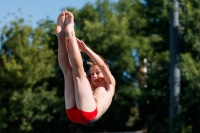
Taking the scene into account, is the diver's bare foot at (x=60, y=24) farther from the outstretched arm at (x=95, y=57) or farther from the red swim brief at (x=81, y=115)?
the red swim brief at (x=81, y=115)

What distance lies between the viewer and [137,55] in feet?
66.0

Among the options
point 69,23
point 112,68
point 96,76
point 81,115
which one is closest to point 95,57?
point 96,76

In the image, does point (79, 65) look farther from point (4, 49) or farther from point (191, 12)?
point (4, 49)

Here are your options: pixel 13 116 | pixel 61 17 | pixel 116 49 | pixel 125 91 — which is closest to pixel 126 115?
pixel 125 91

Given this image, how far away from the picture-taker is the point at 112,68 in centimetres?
1912

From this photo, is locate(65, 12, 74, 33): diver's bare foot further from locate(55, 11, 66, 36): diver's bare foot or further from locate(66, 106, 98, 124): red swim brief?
locate(66, 106, 98, 124): red swim brief

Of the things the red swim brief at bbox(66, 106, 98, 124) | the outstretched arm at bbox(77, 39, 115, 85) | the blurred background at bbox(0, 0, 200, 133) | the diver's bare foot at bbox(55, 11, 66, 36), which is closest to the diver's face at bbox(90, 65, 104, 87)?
the outstretched arm at bbox(77, 39, 115, 85)

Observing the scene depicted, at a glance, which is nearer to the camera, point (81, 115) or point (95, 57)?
point (81, 115)

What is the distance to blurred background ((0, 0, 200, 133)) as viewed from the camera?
48.8 ft

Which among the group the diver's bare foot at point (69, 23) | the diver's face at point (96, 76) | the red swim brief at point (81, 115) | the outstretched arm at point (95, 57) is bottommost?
the red swim brief at point (81, 115)

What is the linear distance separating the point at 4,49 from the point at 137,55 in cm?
526

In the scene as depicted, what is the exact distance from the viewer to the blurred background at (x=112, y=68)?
48.8 ft

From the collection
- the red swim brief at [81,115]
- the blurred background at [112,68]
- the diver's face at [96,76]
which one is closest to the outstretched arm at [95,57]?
the diver's face at [96,76]

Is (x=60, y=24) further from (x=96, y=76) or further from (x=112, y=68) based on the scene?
(x=112, y=68)
